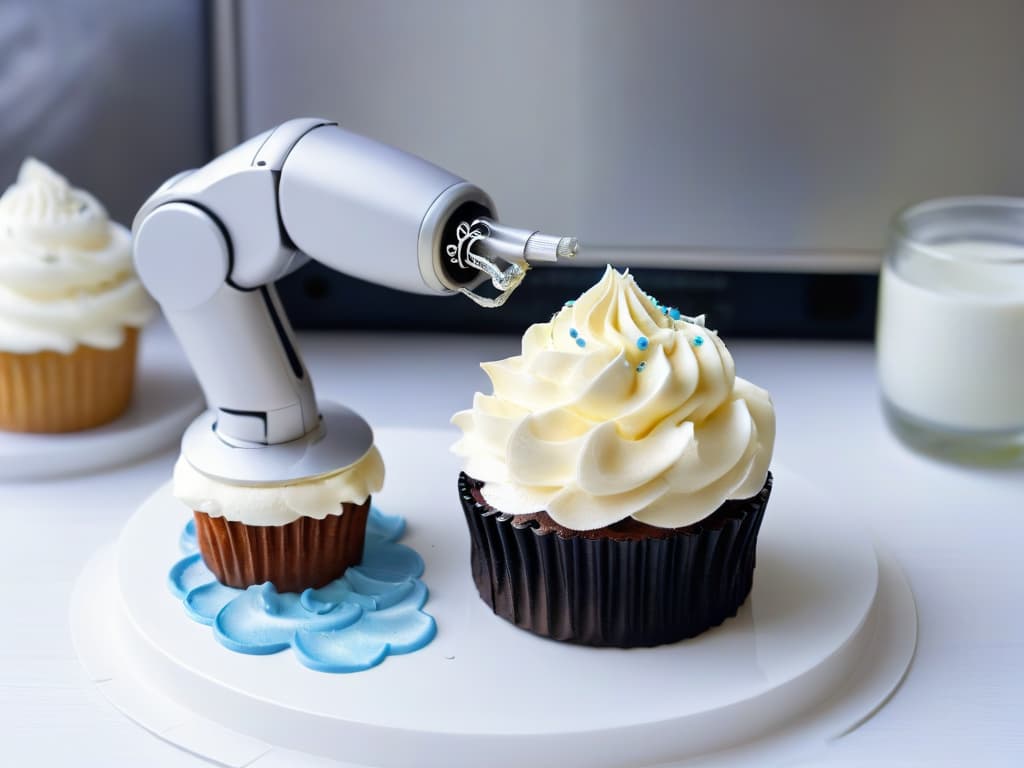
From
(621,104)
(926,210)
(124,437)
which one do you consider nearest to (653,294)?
(621,104)

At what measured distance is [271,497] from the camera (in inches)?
34.2

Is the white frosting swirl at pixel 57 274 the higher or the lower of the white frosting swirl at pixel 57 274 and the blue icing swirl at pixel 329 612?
the higher

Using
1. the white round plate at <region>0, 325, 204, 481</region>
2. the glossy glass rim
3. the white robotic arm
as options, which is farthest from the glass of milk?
the white round plate at <region>0, 325, 204, 481</region>

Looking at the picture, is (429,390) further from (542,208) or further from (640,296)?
(640,296)

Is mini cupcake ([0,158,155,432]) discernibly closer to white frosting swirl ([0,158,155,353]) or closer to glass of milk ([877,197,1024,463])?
white frosting swirl ([0,158,155,353])

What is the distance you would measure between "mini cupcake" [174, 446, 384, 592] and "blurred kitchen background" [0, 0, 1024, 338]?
1.86 feet

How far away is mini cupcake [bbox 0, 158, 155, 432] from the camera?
3.67 ft

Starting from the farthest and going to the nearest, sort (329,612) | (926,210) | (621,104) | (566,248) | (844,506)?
(621,104)
(926,210)
(844,506)
(329,612)
(566,248)

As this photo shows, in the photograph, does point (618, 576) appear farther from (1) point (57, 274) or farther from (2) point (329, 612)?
(1) point (57, 274)

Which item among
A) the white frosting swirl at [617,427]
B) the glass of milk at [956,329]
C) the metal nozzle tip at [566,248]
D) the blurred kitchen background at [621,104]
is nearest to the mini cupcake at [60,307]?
the blurred kitchen background at [621,104]

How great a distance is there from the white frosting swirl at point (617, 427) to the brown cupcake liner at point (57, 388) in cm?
45

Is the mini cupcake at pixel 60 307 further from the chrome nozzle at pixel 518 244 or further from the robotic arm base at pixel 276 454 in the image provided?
the chrome nozzle at pixel 518 244

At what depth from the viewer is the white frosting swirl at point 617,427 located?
0.80 meters

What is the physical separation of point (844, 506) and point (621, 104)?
20.1 inches
